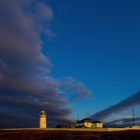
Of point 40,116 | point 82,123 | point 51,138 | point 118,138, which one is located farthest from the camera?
point 82,123

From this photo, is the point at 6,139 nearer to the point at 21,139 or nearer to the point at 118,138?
the point at 21,139

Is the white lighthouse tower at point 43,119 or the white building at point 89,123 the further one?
the white building at point 89,123

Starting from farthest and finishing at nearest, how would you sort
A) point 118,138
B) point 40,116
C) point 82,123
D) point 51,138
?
point 82,123
point 40,116
point 51,138
point 118,138

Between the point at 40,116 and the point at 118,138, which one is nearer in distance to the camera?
the point at 118,138

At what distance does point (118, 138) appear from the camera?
262 feet

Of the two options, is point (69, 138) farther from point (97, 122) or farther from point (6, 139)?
point (97, 122)

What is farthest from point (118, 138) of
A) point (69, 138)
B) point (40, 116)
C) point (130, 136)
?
point (40, 116)

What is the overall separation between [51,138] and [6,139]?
13.7 m

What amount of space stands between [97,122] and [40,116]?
3180 centimetres

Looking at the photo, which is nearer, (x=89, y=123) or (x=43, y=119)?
(x=43, y=119)

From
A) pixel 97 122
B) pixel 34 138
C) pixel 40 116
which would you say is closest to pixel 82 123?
pixel 97 122

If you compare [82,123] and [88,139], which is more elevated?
[82,123]

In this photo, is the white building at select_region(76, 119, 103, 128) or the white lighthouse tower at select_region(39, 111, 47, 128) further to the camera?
the white building at select_region(76, 119, 103, 128)

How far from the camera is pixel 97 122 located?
154m
